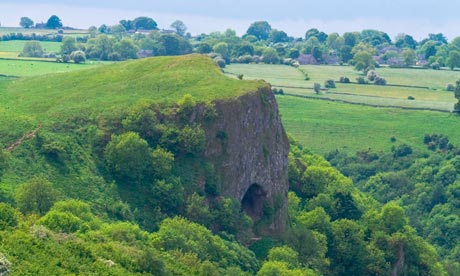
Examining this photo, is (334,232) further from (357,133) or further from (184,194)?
(357,133)

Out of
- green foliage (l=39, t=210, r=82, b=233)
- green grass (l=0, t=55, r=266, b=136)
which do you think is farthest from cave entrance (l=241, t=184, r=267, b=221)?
green foliage (l=39, t=210, r=82, b=233)

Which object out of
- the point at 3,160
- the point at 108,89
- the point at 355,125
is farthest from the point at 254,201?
the point at 355,125

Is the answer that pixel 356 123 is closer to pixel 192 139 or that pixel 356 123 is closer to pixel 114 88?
pixel 114 88

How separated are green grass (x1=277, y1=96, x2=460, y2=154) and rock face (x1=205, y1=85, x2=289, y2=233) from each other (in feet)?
210

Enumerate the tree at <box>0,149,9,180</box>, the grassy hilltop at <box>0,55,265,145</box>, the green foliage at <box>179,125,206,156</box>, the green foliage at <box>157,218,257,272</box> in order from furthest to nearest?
the grassy hilltop at <box>0,55,265,145</box>, the green foliage at <box>179,125,206,156</box>, the tree at <box>0,149,9,180</box>, the green foliage at <box>157,218,257,272</box>

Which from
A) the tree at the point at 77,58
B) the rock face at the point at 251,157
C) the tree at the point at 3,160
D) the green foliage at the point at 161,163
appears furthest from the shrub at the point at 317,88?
the tree at the point at 3,160

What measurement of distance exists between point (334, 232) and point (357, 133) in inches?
2981

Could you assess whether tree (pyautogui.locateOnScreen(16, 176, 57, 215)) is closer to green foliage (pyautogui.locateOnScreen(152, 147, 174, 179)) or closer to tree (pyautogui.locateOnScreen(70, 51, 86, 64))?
green foliage (pyautogui.locateOnScreen(152, 147, 174, 179))

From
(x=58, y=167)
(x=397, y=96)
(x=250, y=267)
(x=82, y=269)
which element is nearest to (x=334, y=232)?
(x=250, y=267)

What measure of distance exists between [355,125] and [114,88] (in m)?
79.7

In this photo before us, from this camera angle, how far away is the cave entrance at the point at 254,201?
301 ft

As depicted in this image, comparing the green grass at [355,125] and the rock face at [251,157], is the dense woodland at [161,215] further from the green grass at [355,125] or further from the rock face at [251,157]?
the green grass at [355,125]

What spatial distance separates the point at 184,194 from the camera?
83.6 metres

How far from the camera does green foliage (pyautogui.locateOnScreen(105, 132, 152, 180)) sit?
8231 cm
